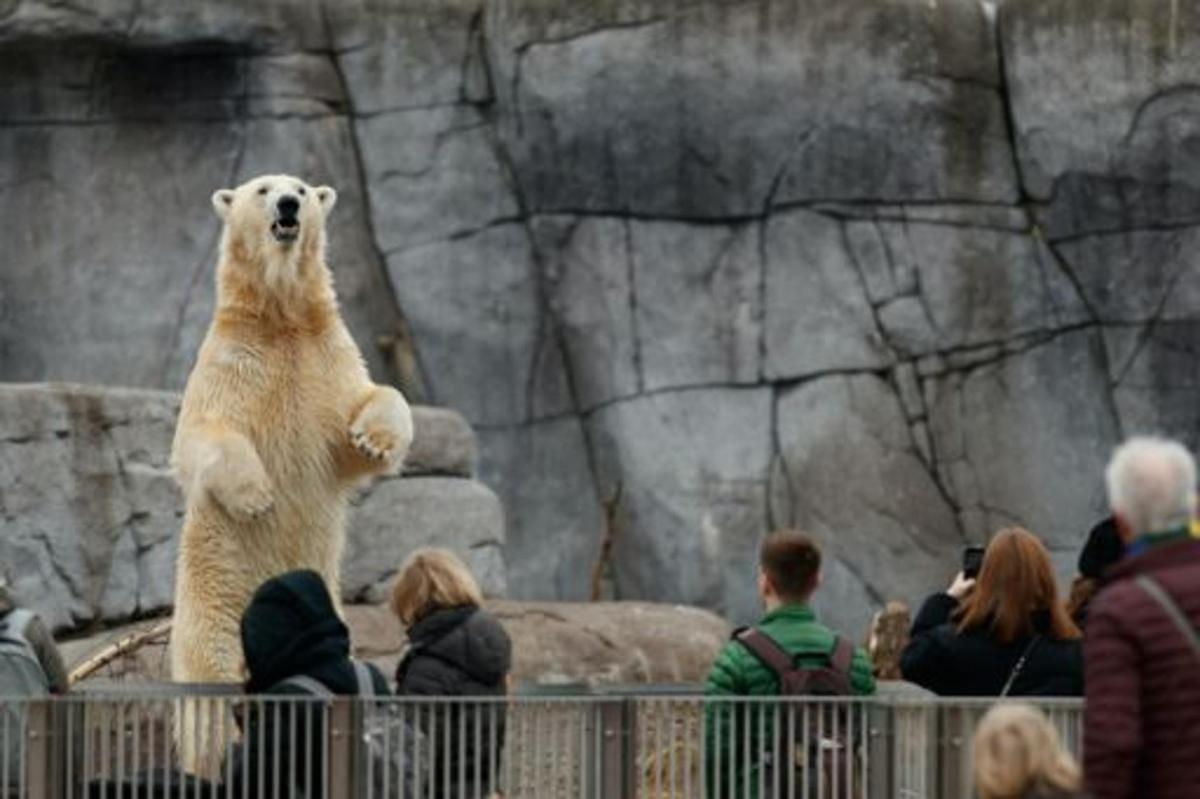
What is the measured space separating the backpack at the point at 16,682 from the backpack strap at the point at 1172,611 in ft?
11.1

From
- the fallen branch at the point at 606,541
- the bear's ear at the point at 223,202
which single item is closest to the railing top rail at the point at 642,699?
the bear's ear at the point at 223,202

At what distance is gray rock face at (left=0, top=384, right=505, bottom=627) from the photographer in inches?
669

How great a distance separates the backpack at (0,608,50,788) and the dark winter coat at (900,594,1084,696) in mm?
2400

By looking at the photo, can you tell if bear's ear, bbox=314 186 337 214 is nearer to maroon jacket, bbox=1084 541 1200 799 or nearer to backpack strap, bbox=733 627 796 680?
backpack strap, bbox=733 627 796 680

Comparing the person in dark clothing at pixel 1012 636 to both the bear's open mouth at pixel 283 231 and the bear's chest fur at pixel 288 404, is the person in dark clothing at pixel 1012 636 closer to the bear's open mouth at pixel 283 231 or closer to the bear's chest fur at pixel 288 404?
the bear's chest fur at pixel 288 404

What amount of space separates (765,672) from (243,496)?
3293mm

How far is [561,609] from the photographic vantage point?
17531 millimetres

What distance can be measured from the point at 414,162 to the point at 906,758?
424 inches

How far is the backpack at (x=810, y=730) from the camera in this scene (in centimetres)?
913

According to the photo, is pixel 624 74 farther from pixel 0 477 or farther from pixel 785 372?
pixel 0 477

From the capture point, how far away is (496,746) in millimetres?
9219

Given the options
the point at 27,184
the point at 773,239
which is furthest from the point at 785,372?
the point at 27,184

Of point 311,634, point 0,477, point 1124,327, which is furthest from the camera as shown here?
point 1124,327

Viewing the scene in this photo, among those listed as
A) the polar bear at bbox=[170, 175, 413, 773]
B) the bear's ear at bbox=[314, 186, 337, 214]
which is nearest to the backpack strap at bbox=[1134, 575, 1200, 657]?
the polar bear at bbox=[170, 175, 413, 773]
